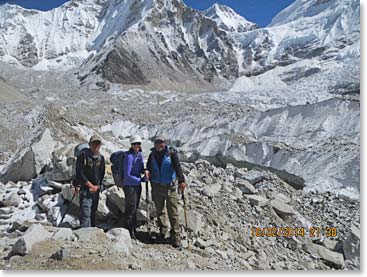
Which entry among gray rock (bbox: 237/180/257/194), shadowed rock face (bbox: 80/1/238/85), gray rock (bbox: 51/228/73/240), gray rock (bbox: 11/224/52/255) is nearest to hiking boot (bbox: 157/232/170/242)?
gray rock (bbox: 51/228/73/240)

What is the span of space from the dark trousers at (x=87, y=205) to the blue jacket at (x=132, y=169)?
1.28ft

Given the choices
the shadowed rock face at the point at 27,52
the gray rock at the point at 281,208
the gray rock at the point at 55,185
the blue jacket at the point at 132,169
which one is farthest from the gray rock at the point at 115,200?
the shadowed rock face at the point at 27,52

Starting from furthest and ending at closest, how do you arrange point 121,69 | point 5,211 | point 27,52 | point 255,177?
point 27,52
point 121,69
point 255,177
point 5,211

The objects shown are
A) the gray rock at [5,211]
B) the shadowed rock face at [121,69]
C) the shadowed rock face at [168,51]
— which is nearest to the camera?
the gray rock at [5,211]

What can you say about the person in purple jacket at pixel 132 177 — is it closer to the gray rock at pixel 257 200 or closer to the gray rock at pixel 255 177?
the gray rock at pixel 257 200

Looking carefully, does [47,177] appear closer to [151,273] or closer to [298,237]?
[151,273]

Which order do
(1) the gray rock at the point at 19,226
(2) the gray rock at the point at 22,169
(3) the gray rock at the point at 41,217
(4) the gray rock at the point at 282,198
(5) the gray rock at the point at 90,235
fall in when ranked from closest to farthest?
(5) the gray rock at the point at 90,235, (1) the gray rock at the point at 19,226, (3) the gray rock at the point at 41,217, (2) the gray rock at the point at 22,169, (4) the gray rock at the point at 282,198

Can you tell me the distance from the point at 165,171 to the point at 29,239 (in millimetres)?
1413

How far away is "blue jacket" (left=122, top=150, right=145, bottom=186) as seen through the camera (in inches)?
153

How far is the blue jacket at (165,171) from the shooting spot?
3.87 meters

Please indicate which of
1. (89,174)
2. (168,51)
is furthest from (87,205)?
Answer: (168,51)

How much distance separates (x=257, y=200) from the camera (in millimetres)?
5473

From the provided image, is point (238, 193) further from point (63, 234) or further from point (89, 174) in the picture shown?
point (63, 234)

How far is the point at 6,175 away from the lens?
5.74m
